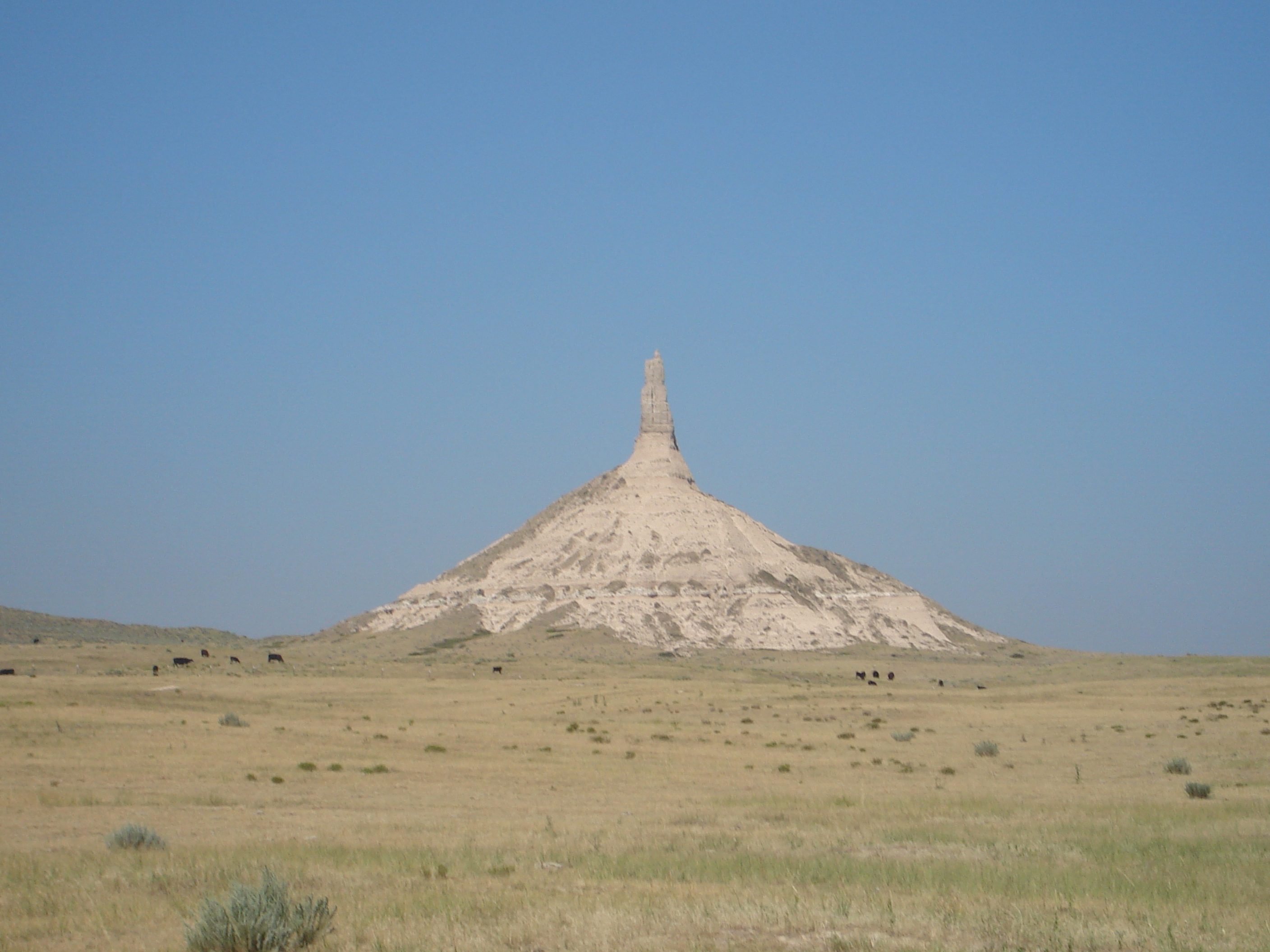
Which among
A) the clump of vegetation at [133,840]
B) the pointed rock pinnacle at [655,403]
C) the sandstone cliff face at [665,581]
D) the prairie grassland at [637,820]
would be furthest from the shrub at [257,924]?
the pointed rock pinnacle at [655,403]

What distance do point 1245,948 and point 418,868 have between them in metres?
9.76

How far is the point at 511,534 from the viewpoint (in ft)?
523

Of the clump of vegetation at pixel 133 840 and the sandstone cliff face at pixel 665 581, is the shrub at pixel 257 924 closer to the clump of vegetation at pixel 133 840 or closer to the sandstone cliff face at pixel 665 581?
the clump of vegetation at pixel 133 840

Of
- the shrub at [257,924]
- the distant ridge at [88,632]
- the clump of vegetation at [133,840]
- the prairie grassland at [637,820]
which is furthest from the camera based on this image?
the distant ridge at [88,632]

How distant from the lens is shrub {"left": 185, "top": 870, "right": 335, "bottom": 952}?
10.5m

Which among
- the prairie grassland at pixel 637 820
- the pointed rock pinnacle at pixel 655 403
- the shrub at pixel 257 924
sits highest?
the pointed rock pinnacle at pixel 655 403

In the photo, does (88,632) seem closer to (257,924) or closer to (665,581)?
(665,581)

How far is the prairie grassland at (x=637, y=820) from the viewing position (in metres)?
11.9

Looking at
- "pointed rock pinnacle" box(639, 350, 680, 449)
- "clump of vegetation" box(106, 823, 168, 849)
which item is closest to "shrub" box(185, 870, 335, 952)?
"clump of vegetation" box(106, 823, 168, 849)

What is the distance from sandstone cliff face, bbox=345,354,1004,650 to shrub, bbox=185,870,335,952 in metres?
106

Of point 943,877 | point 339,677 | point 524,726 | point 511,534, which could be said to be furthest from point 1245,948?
point 511,534

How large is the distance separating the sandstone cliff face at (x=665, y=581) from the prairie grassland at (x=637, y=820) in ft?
231

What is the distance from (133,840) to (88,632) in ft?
407

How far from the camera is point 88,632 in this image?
127 metres
